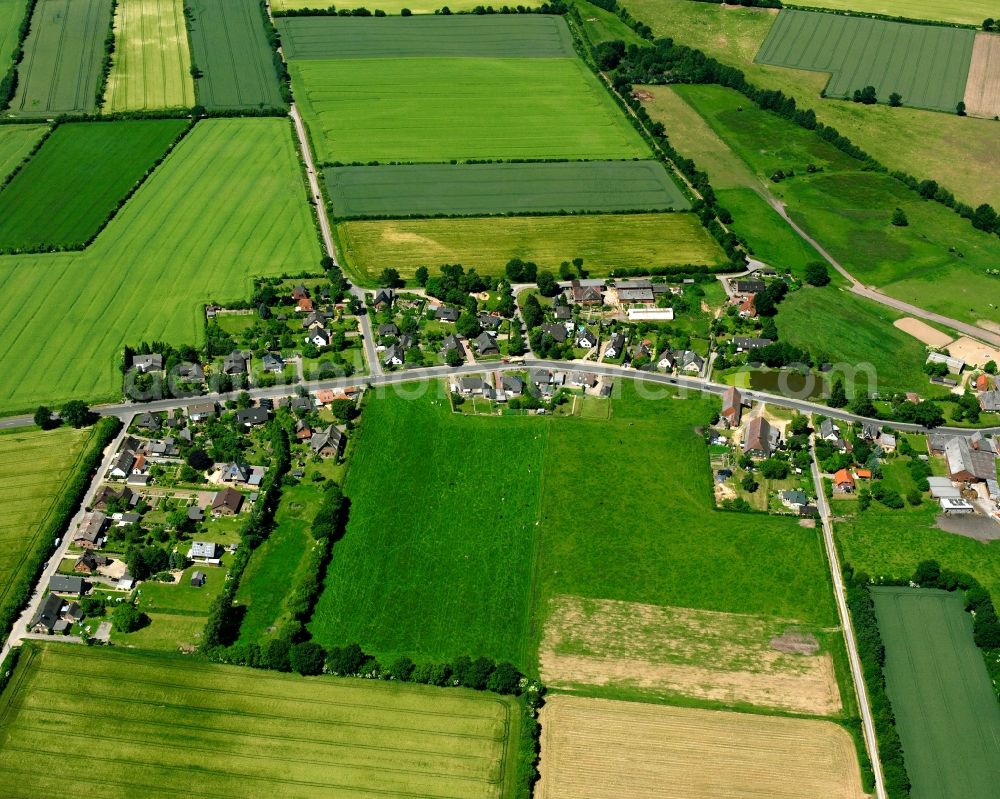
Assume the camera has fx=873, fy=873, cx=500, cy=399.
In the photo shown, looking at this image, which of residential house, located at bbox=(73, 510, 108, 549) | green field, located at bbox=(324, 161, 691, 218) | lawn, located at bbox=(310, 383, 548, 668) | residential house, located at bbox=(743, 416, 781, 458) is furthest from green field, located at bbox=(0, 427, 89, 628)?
residential house, located at bbox=(743, 416, 781, 458)

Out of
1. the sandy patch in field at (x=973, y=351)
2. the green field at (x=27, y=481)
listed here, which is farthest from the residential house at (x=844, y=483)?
the green field at (x=27, y=481)

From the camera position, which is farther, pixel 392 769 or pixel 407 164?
pixel 407 164

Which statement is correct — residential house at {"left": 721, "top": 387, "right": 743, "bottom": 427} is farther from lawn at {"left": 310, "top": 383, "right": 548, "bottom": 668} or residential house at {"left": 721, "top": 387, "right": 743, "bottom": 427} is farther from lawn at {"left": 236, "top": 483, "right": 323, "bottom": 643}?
lawn at {"left": 236, "top": 483, "right": 323, "bottom": 643}

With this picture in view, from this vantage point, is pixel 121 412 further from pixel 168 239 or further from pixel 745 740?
pixel 745 740

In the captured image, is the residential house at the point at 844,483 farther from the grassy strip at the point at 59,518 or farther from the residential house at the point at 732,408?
the grassy strip at the point at 59,518

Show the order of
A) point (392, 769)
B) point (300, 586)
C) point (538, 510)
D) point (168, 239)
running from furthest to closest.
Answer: point (168, 239) → point (538, 510) → point (300, 586) → point (392, 769)

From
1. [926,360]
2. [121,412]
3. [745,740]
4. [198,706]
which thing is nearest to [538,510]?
[745,740]
